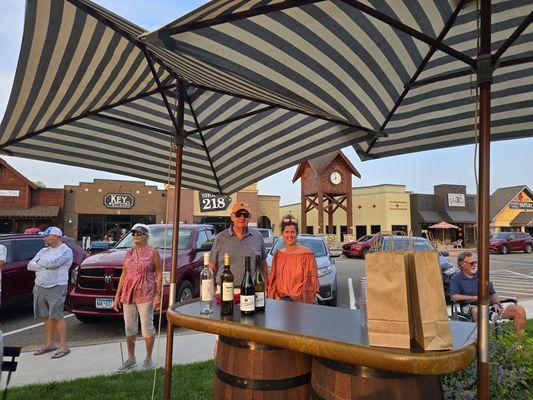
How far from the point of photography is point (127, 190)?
3019 cm

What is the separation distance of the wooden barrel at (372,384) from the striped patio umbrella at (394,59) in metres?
0.27

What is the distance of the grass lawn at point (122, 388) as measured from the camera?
11.9 feet

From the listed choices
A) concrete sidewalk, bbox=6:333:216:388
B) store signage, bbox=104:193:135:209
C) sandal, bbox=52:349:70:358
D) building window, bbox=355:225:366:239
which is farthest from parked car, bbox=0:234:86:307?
building window, bbox=355:225:366:239

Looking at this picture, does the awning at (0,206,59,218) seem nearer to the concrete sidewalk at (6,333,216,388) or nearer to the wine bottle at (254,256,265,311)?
the concrete sidewalk at (6,333,216,388)

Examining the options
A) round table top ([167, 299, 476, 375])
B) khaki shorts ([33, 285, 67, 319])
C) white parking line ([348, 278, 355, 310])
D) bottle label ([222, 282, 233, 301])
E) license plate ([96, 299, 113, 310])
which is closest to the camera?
round table top ([167, 299, 476, 375])

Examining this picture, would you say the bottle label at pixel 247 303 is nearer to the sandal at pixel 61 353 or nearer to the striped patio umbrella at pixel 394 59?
the striped patio umbrella at pixel 394 59

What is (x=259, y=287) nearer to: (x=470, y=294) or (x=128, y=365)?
(x=128, y=365)

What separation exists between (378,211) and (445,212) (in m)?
6.97

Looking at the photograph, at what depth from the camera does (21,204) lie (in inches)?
1077

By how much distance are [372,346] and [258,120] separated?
267 cm

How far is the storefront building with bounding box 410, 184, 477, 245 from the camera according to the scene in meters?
36.5

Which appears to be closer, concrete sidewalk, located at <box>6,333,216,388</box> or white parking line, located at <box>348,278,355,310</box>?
concrete sidewalk, located at <box>6,333,216,388</box>

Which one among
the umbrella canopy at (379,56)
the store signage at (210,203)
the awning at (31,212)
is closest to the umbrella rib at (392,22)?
the umbrella canopy at (379,56)

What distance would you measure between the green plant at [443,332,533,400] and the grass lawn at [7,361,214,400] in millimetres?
2152
